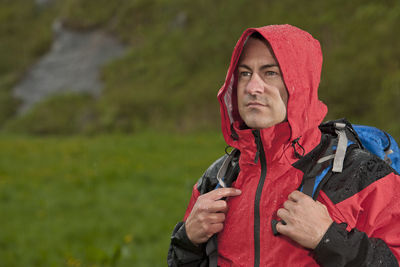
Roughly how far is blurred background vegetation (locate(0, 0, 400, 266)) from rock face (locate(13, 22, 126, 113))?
0.57m

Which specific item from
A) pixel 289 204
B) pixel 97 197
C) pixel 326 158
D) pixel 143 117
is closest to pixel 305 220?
pixel 289 204

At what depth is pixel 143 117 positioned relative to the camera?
20062 mm

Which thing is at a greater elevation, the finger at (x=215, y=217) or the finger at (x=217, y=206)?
the finger at (x=217, y=206)

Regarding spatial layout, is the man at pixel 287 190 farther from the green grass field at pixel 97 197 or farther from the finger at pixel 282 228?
the green grass field at pixel 97 197

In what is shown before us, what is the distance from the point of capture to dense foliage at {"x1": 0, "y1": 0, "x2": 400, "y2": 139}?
506 inches

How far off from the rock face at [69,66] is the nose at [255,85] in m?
23.1

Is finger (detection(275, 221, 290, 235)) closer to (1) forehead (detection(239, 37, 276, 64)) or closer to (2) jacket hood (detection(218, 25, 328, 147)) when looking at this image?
(2) jacket hood (detection(218, 25, 328, 147))

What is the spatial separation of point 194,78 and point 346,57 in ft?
26.2

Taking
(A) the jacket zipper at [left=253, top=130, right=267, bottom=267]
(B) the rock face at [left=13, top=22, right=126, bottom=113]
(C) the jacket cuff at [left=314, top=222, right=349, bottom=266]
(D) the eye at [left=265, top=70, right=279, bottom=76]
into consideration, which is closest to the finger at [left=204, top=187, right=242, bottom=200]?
(A) the jacket zipper at [left=253, top=130, right=267, bottom=267]

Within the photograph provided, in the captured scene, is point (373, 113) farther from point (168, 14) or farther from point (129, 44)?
point (129, 44)

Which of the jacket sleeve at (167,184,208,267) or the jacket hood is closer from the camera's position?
the jacket hood

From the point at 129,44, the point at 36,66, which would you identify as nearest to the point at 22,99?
the point at 36,66

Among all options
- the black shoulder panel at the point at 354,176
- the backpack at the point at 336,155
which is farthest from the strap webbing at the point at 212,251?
the black shoulder panel at the point at 354,176

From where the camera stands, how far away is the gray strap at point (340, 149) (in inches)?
84.1
